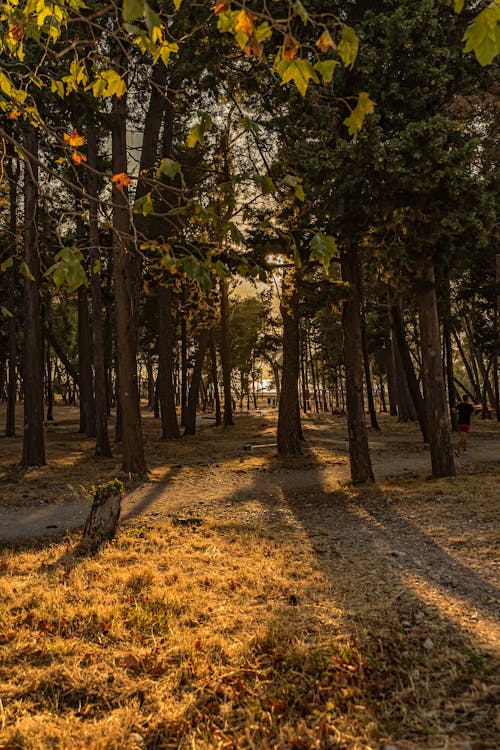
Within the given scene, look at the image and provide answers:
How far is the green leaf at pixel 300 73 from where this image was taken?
7.23 feet

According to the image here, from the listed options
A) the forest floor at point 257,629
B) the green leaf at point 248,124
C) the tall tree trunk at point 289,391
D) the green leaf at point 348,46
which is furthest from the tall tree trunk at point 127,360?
the green leaf at point 348,46

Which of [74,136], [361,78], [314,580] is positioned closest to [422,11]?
[361,78]

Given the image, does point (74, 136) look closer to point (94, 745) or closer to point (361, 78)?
point (94, 745)

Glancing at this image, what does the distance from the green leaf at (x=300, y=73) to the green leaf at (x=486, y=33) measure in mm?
612

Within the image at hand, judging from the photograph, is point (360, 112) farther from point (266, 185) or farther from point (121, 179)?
point (121, 179)

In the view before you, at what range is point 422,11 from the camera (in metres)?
10.1

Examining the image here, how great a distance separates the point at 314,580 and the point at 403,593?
1.04 metres

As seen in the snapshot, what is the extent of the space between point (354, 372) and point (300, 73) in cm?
1041

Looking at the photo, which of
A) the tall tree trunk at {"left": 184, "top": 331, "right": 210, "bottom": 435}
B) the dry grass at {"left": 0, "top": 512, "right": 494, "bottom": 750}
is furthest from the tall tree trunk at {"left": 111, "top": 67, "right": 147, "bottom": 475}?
the tall tree trunk at {"left": 184, "top": 331, "right": 210, "bottom": 435}

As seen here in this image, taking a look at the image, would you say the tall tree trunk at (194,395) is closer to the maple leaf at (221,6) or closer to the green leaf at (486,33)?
the maple leaf at (221,6)

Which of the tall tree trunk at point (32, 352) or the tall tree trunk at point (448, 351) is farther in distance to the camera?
the tall tree trunk at point (448, 351)

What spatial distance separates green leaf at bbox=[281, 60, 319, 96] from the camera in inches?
86.8

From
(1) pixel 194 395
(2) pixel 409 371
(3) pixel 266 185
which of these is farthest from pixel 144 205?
(1) pixel 194 395

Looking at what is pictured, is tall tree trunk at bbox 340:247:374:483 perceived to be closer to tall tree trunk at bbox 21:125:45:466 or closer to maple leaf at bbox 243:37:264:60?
tall tree trunk at bbox 21:125:45:466
